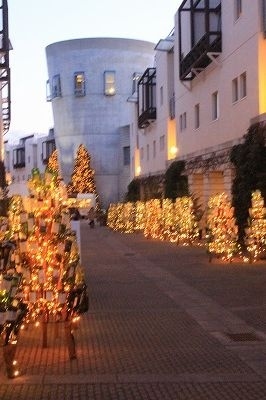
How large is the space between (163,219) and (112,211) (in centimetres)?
1629

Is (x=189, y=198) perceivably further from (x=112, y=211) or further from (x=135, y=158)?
(x=135, y=158)

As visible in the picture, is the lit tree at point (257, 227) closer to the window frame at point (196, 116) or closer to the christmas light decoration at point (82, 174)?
the window frame at point (196, 116)

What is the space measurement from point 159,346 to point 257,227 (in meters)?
11.3

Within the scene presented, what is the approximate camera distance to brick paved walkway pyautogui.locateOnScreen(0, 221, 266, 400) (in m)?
7.76

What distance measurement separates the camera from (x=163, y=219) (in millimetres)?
34781

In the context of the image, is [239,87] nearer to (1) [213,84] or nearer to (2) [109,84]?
(1) [213,84]

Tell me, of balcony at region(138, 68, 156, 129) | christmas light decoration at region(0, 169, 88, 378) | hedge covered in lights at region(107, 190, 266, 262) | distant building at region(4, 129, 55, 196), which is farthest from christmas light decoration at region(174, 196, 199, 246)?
distant building at region(4, 129, 55, 196)

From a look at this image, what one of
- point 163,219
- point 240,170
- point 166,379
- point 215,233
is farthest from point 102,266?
point 166,379

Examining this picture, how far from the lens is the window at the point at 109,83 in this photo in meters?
72.2

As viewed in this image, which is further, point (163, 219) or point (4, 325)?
point (163, 219)

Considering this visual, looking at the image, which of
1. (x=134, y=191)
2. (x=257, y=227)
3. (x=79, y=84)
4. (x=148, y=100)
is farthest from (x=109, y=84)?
(x=257, y=227)

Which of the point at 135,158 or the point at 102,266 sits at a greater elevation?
the point at 135,158

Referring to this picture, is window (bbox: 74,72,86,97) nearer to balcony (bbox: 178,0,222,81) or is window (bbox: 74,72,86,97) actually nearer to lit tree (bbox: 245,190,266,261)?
balcony (bbox: 178,0,222,81)

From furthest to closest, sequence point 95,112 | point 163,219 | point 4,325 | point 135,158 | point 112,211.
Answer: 1. point 95,112
2. point 135,158
3. point 112,211
4. point 163,219
5. point 4,325
